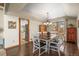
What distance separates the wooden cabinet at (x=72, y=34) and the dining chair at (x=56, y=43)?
6.7 inches

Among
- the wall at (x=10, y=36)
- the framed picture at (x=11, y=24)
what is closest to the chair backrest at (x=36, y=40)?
the wall at (x=10, y=36)

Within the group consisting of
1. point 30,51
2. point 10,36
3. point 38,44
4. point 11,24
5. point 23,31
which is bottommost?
point 30,51

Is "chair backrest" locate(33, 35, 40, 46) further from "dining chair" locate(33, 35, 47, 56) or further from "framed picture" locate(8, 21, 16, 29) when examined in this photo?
"framed picture" locate(8, 21, 16, 29)

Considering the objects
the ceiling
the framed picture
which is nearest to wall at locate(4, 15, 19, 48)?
the framed picture

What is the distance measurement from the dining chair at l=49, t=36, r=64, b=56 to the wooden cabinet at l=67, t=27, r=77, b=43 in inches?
6.7

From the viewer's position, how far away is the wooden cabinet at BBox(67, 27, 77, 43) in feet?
7.96

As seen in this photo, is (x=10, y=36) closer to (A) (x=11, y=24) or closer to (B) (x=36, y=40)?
(A) (x=11, y=24)

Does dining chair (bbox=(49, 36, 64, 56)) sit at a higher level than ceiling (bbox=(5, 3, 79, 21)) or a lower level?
lower

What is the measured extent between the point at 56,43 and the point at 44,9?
2.51 feet

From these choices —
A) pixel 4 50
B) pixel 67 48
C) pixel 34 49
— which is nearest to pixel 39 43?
pixel 34 49

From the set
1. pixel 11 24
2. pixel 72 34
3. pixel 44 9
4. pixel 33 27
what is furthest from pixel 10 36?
pixel 72 34

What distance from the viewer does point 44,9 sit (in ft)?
8.12

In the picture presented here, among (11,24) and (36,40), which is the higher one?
(11,24)

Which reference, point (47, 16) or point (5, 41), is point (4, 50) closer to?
point (5, 41)
